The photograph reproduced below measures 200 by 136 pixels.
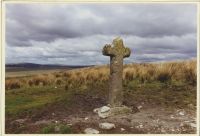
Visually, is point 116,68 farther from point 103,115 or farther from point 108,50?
point 103,115

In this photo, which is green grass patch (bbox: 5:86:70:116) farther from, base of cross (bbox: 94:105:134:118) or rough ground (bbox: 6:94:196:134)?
base of cross (bbox: 94:105:134:118)

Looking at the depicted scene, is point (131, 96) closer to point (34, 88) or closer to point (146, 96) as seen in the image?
point (146, 96)

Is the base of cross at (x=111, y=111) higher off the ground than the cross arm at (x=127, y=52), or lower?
lower

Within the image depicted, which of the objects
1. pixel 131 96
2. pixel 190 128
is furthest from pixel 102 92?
pixel 190 128

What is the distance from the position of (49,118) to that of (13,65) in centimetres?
155

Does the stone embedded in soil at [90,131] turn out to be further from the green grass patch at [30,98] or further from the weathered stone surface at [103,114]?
the green grass patch at [30,98]

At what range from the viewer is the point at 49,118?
37.2 feet

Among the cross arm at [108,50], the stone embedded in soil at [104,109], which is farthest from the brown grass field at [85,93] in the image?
the cross arm at [108,50]

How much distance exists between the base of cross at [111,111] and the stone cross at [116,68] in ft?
0.37

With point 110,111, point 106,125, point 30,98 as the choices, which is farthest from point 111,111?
point 30,98

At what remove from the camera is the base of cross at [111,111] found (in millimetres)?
11406

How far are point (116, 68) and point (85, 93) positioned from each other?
1367mm

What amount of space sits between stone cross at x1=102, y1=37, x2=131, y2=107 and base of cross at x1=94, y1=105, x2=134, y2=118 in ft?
0.37

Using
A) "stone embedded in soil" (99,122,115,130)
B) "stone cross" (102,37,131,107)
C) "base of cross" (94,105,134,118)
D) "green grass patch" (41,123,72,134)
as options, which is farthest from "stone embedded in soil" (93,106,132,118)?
"green grass patch" (41,123,72,134)
